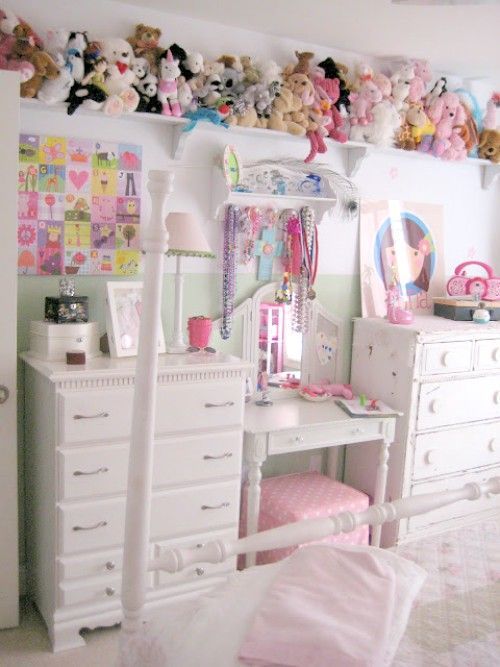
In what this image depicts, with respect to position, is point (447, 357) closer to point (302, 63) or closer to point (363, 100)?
point (363, 100)

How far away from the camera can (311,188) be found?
10.5ft

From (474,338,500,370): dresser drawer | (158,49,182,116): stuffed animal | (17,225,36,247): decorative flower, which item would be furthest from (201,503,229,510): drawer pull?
(158,49,182,116): stuffed animal

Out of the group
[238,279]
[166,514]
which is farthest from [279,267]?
[166,514]

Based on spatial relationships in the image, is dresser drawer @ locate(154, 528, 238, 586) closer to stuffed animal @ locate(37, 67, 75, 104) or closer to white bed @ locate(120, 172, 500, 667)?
white bed @ locate(120, 172, 500, 667)

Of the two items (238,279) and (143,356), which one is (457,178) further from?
(143,356)

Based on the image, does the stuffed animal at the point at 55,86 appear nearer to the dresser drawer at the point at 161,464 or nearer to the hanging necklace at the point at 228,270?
the hanging necklace at the point at 228,270

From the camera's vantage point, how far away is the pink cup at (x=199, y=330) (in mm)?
2783

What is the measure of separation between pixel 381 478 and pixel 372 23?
193cm

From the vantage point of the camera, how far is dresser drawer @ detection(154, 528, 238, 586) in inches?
102

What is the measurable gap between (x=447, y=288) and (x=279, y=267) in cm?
100

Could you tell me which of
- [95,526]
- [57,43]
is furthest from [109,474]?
[57,43]

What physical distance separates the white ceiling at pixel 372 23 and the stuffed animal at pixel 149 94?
0.29 meters

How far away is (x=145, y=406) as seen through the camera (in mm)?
1481

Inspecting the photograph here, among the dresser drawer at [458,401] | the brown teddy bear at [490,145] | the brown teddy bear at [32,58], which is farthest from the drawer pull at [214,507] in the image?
the brown teddy bear at [490,145]
